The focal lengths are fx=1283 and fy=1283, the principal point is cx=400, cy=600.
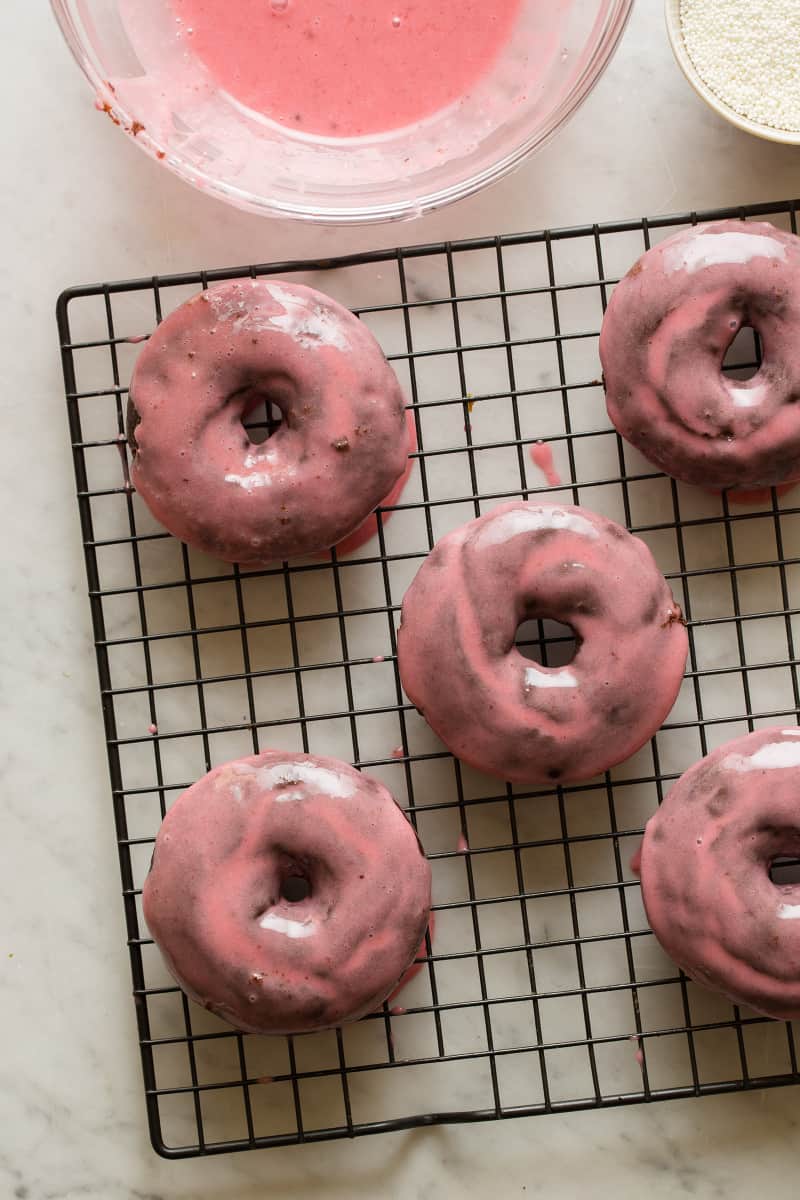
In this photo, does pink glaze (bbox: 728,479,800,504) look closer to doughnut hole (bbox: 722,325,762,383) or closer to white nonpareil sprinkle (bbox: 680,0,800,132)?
doughnut hole (bbox: 722,325,762,383)

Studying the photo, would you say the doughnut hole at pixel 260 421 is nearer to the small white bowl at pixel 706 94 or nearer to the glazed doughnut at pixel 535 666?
the glazed doughnut at pixel 535 666

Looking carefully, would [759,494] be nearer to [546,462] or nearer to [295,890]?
[546,462]

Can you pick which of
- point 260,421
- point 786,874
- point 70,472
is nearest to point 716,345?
point 260,421

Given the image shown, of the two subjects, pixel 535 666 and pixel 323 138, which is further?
pixel 323 138

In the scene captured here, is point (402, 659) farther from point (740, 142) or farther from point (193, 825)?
point (740, 142)

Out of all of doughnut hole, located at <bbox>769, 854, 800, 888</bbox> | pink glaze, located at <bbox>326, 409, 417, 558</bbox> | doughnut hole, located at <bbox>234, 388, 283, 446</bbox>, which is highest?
doughnut hole, located at <bbox>234, 388, 283, 446</bbox>

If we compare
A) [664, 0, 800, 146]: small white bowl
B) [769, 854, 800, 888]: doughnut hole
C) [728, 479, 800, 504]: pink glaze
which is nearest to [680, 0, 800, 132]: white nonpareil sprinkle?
[664, 0, 800, 146]: small white bowl

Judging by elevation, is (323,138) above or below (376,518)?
above
